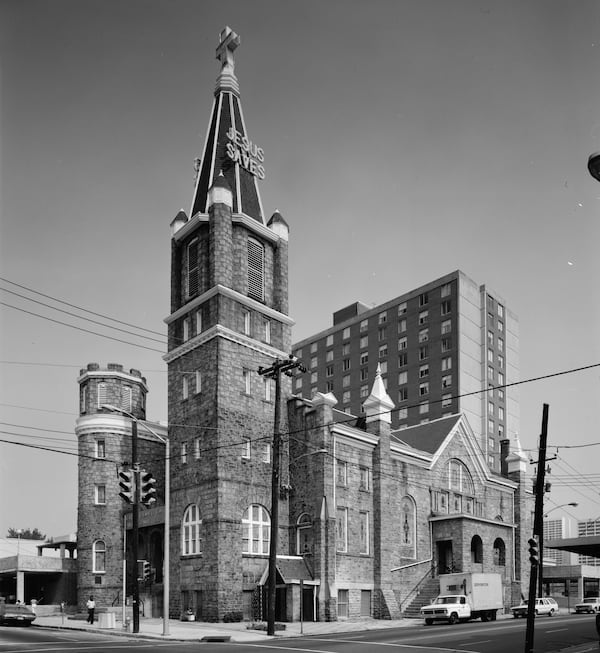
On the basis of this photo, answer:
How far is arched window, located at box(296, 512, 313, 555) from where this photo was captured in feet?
151

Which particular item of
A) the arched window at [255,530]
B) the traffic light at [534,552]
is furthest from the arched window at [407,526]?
the traffic light at [534,552]

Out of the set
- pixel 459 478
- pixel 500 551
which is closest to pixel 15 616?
pixel 459 478

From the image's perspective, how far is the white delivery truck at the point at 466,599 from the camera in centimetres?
4200

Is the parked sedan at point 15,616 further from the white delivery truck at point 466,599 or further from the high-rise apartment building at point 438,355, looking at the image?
the high-rise apartment building at point 438,355

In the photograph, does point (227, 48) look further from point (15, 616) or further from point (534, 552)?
point (534, 552)

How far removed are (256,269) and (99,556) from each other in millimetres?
19989

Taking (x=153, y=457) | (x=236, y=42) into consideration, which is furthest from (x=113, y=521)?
(x=236, y=42)

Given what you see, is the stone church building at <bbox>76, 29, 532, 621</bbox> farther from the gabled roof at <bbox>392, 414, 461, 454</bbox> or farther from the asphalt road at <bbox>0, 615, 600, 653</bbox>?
the asphalt road at <bbox>0, 615, 600, 653</bbox>

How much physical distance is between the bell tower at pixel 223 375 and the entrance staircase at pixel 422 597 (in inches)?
381

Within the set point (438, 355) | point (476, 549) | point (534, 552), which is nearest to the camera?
point (534, 552)

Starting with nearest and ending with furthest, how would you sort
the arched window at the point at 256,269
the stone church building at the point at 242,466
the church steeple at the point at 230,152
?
1. the stone church building at the point at 242,466
2. the arched window at the point at 256,269
3. the church steeple at the point at 230,152

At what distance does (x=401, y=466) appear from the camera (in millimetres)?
52594

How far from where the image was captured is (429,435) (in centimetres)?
6025

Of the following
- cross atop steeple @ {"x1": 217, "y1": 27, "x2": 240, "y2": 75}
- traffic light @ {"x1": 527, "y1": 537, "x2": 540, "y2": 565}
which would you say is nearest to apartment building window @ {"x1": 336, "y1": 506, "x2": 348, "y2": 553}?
traffic light @ {"x1": 527, "y1": 537, "x2": 540, "y2": 565}
